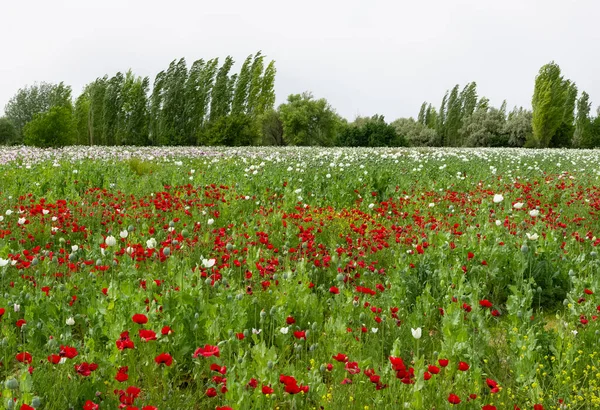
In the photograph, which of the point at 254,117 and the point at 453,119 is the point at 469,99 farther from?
the point at 254,117

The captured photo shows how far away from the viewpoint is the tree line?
40.8 meters

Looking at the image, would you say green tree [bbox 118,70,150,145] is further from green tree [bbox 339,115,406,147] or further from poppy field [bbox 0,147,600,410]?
poppy field [bbox 0,147,600,410]

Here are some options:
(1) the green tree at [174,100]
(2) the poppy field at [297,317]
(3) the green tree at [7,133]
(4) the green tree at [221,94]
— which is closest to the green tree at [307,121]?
(4) the green tree at [221,94]

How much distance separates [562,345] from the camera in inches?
132

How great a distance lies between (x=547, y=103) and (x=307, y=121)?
24.0m

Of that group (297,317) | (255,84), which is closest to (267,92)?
(255,84)

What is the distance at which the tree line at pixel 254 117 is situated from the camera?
1608 inches

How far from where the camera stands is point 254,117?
1860 inches

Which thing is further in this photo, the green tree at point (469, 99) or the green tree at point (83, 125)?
the green tree at point (469, 99)

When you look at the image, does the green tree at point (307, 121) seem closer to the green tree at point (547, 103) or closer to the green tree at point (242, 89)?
the green tree at point (242, 89)

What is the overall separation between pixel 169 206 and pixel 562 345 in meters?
5.14

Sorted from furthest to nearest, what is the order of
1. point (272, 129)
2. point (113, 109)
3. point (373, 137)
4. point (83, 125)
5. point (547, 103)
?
point (272, 129) < point (83, 125) < point (547, 103) < point (113, 109) < point (373, 137)

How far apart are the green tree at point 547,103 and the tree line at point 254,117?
0.32 feet

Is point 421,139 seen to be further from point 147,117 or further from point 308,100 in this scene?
point 147,117
